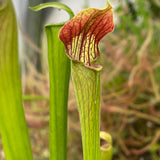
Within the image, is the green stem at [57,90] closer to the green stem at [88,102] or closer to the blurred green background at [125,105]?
the green stem at [88,102]

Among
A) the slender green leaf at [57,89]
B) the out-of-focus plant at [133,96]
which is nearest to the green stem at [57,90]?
the slender green leaf at [57,89]

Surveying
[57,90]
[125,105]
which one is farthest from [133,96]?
[57,90]

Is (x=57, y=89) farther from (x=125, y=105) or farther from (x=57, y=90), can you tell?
(x=125, y=105)

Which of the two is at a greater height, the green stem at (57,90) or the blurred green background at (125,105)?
the green stem at (57,90)

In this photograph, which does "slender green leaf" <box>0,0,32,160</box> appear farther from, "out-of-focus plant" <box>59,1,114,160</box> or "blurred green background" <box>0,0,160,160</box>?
"blurred green background" <box>0,0,160,160</box>

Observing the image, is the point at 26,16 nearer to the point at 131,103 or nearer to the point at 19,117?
the point at 131,103

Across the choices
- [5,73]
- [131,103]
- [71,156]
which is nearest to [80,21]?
[5,73]

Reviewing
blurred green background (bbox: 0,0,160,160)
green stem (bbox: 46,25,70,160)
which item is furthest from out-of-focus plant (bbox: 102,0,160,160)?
green stem (bbox: 46,25,70,160)
